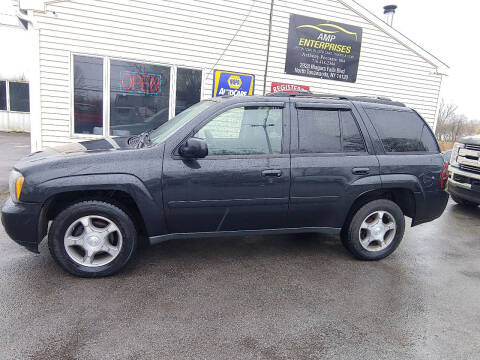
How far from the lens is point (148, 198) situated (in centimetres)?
325

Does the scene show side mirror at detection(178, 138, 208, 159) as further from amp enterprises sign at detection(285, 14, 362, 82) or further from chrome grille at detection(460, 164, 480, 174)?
amp enterprises sign at detection(285, 14, 362, 82)

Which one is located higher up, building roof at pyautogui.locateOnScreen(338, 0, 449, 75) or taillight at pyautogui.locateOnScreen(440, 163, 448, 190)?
building roof at pyautogui.locateOnScreen(338, 0, 449, 75)

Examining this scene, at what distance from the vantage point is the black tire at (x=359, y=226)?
3.94m

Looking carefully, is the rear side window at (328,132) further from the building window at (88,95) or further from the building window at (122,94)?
the building window at (88,95)

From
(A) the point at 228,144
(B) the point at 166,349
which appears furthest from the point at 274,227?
(B) the point at 166,349

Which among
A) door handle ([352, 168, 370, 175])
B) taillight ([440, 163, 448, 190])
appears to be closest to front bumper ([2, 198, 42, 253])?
door handle ([352, 168, 370, 175])

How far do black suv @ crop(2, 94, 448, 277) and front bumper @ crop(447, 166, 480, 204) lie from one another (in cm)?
302

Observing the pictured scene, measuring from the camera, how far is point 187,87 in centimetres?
793

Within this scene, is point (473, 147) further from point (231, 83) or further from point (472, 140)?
point (231, 83)

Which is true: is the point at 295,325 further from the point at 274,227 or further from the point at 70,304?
the point at 70,304

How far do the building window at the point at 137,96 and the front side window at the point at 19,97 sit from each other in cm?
1396

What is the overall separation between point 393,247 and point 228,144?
7.79 ft

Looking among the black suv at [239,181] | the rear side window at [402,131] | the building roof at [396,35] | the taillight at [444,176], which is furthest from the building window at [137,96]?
the taillight at [444,176]

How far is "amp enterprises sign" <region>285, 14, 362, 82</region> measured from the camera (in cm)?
841
